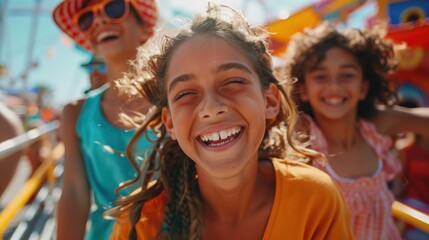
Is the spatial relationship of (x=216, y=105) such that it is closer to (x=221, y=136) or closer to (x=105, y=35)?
(x=221, y=136)

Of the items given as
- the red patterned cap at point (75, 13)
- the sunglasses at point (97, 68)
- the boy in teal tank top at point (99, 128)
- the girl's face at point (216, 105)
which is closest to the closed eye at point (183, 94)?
the girl's face at point (216, 105)

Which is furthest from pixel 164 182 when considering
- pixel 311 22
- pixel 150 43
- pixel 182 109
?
pixel 311 22

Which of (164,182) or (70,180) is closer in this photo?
(164,182)

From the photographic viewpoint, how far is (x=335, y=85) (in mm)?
2105

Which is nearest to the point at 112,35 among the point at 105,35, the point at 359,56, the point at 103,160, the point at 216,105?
the point at 105,35

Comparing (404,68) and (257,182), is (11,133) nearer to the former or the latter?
(257,182)

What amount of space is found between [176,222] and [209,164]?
0.83 ft

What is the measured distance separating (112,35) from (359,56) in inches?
52.9

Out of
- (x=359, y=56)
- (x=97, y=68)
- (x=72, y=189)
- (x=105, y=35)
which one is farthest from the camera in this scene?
(x=97, y=68)

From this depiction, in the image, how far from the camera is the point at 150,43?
1.61 m

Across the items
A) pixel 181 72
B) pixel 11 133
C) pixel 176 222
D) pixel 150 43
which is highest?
pixel 150 43

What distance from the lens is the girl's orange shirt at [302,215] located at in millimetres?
1321

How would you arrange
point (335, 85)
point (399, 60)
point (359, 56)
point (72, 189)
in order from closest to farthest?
point (72, 189) → point (335, 85) → point (359, 56) → point (399, 60)

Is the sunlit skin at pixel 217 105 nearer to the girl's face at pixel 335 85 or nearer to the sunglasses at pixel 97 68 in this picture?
the girl's face at pixel 335 85
